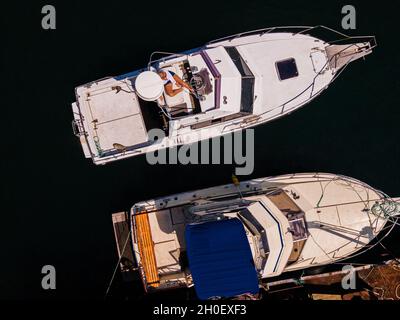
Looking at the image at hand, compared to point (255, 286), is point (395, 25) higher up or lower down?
higher up

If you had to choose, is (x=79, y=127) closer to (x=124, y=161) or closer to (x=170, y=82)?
(x=124, y=161)

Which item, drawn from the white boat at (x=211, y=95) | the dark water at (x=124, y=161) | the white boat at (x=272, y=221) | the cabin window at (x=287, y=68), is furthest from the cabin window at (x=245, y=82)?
the white boat at (x=272, y=221)

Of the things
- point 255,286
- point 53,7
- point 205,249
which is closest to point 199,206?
point 205,249

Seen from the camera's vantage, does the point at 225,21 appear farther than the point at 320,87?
Yes

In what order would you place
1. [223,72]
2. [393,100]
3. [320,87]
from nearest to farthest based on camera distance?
[223,72] → [320,87] → [393,100]
